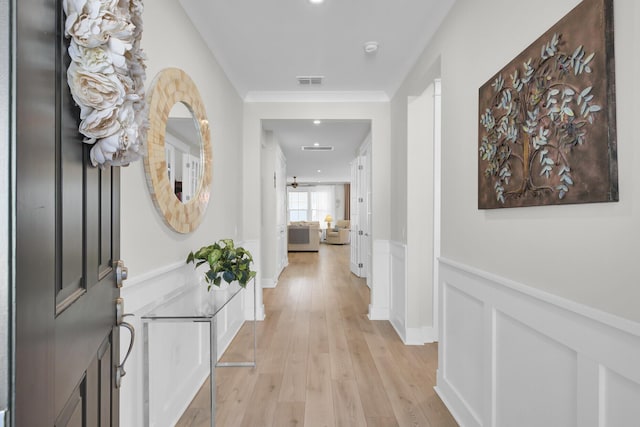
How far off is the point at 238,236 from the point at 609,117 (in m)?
3.07

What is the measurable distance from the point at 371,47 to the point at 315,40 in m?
0.44

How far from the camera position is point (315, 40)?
99.5 inches

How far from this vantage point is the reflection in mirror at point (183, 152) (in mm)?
1847

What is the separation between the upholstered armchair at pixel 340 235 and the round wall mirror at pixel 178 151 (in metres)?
9.82

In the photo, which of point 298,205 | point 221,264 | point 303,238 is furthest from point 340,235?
point 221,264

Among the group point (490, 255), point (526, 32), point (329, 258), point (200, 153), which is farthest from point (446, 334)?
point (329, 258)

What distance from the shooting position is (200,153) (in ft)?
7.43

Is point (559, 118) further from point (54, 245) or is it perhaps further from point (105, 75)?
point (54, 245)

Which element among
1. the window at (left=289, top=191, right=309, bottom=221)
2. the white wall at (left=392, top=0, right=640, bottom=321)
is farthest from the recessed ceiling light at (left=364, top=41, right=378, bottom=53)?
the window at (left=289, top=191, right=309, bottom=221)

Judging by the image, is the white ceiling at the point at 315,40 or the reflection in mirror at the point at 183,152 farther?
the white ceiling at the point at 315,40

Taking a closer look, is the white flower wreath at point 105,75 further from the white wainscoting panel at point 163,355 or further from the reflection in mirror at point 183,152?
the reflection in mirror at point 183,152

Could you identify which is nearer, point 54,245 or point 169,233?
point 54,245

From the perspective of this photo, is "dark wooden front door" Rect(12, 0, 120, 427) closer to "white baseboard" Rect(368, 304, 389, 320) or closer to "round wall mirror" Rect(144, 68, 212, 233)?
"round wall mirror" Rect(144, 68, 212, 233)

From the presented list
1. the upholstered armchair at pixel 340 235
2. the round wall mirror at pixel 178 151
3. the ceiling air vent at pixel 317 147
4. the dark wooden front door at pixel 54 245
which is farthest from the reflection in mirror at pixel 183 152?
the upholstered armchair at pixel 340 235
